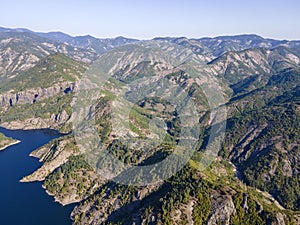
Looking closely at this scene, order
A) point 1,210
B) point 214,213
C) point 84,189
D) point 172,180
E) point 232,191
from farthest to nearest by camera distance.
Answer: point 84,189 → point 1,210 → point 172,180 → point 232,191 → point 214,213

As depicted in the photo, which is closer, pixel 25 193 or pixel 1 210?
pixel 1 210

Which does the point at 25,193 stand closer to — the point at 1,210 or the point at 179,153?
the point at 1,210

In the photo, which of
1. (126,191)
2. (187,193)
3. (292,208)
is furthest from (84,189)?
(292,208)

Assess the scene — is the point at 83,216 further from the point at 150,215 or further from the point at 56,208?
the point at 150,215

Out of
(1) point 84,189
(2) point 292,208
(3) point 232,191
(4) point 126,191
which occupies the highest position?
(3) point 232,191

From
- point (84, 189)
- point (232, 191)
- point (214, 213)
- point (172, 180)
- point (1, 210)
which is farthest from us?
point (84, 189)

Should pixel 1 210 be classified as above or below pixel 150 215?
below
